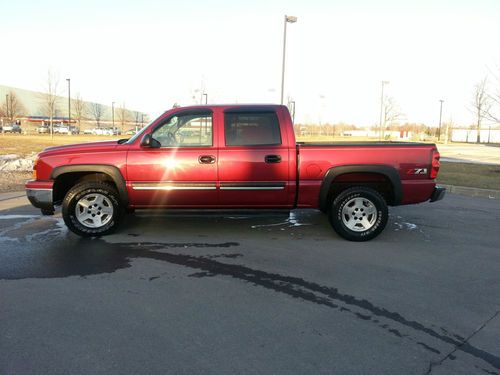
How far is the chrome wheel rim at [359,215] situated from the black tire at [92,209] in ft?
11.0

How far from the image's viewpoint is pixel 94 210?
19.1 feet

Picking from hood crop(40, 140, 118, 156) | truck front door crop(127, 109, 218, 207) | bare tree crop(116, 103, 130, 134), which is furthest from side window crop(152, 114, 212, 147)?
bare tree crop(116, 103, 130, 134)

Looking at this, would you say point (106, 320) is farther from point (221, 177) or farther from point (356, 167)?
point (356, 167)

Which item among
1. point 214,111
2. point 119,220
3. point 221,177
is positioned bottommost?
point 119,220

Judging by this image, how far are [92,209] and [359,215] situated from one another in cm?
389

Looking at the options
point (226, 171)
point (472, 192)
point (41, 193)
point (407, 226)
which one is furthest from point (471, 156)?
point (41, 193)

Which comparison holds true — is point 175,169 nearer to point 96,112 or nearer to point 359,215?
point 359,215

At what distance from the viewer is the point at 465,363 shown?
2803mm

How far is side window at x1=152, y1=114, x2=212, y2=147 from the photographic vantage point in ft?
18.8

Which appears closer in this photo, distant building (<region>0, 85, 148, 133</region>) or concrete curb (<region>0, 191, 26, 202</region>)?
concrete curb (<region>0, 191, 26, 202</region>)

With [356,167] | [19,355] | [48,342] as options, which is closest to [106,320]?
[48,342]

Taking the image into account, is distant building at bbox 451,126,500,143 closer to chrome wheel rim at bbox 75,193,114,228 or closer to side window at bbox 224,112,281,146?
side window at bbox 224,112,281,146

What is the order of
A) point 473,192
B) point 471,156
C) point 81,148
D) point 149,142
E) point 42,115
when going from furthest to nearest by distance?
1. point 42,115
2. point 471,156
3. point 473,192
4. point 81,148
5. point 149,142

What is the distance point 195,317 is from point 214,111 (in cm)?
328
